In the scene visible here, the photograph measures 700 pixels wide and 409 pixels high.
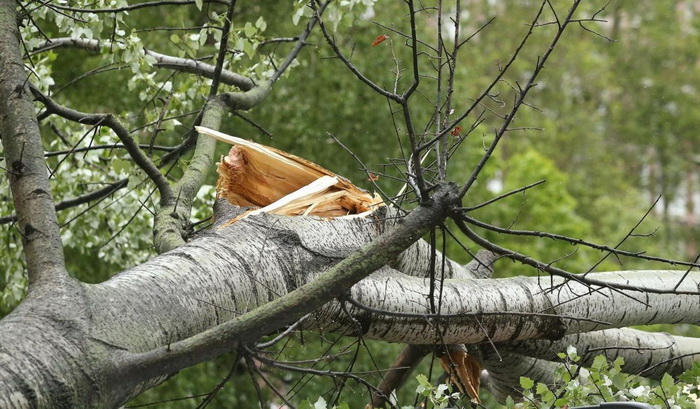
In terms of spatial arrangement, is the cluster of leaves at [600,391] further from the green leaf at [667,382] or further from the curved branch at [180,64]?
the curved branch at [180,64]

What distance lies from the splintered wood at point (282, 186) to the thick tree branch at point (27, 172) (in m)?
1.07

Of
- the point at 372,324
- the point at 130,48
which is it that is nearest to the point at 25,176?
the point at 372,324

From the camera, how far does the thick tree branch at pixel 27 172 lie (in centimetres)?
251

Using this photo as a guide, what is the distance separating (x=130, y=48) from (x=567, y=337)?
2429 mm

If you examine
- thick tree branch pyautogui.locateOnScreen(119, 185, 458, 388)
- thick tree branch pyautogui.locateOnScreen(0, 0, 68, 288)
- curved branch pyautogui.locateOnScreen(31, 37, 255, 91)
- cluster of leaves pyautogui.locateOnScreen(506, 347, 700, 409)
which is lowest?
cluster of leaves pyautogui.locateOnScreen(506, 347, 700, 409)

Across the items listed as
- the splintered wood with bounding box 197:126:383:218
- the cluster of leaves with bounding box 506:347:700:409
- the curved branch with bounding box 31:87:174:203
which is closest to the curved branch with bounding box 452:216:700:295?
the cluster of leaves with bounding box 506:347:700:409

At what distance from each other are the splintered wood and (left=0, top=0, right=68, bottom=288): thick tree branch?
1.07m

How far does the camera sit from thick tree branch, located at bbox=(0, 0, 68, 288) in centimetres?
251

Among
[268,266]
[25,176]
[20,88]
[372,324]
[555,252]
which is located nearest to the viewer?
[25,176]

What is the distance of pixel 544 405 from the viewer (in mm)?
3252

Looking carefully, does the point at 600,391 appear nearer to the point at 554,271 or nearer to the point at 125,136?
the point at 554,271

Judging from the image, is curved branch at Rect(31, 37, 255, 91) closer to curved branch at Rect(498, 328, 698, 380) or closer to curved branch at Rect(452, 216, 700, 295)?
curved branch at Rect(498, 328, 698, 380)

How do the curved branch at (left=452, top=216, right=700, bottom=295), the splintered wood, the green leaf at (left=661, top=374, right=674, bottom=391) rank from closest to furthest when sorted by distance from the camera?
1. the curved branch at (left=452, top=216, right=700, bottom=295)
2. the green leaf at (left=661, top=374, right=674, bottom=391)
3. the splintered wood

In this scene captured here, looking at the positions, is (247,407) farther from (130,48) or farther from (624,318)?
(624,318)
